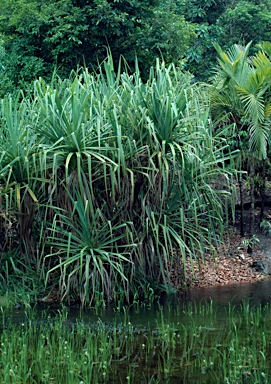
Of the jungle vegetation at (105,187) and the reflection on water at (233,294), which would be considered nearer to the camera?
the jungle vegetation at (105,187)

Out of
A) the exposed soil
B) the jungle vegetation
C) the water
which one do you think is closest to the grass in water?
the water

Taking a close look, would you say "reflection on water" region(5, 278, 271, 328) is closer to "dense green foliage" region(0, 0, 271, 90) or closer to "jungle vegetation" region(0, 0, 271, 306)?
"jungle vegetation" region(0, 0, 271, 306)

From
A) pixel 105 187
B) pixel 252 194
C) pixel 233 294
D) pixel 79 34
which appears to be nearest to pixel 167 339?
pixel 105 187

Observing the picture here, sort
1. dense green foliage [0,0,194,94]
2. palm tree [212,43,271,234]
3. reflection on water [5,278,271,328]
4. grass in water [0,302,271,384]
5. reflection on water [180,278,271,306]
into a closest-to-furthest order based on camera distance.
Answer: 1. grass in water [0,302,271,384]
2. reflection on water [5,278,271,328]
3. reflection on water [180,278,271,306]
4. palm tree [212,43,271,234]
5. dense green foliage [0,0,194,94]

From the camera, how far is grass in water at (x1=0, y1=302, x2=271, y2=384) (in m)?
5.93

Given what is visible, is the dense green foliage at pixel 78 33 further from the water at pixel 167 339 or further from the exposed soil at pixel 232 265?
the water at pixel 167 339

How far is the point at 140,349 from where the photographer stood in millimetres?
6898

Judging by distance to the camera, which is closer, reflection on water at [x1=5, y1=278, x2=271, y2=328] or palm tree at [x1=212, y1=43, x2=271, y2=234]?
reflection on water at [x1=5, y1=278, x2=271, y2=328]

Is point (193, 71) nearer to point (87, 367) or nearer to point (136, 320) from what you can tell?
point (136, 320)

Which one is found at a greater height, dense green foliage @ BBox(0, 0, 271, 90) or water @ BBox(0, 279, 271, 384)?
dense green foliage @ BBox(0, 0, 271, 90)

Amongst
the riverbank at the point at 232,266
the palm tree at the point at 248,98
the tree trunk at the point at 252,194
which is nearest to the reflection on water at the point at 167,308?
the riverbank at the point at 232,266

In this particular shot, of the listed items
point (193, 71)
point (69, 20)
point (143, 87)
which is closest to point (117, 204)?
point (143, 87)

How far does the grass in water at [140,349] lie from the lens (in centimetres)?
593

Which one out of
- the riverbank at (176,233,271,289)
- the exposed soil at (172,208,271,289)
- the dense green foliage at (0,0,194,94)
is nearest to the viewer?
the exposed soil at (172,208,271,289)
